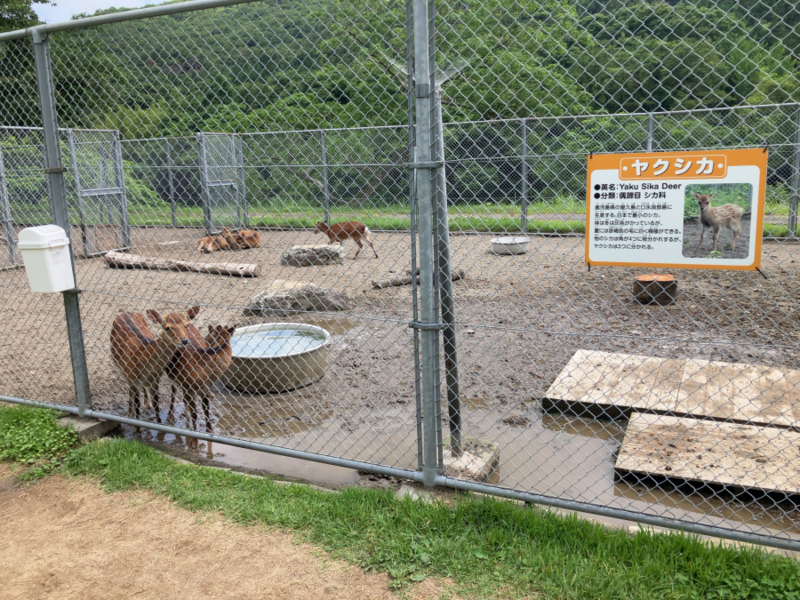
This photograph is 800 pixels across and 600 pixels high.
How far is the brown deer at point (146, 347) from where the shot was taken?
4.08 metres

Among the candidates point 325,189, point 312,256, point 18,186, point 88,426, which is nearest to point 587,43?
point 88,426

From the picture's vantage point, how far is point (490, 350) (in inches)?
233

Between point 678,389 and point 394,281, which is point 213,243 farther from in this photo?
point 678,389

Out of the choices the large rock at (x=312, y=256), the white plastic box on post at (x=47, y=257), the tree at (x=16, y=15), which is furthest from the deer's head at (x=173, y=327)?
the tree at (x=16, y=15)

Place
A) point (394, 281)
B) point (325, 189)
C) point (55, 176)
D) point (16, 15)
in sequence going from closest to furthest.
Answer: point (55, 176) → point (325, 189) → point (394, 281) → point (16, 15)

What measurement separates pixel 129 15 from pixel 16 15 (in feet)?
90.1

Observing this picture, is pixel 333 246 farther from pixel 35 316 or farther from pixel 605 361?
pixel 605 361

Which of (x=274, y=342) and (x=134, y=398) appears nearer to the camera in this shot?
(x=134, y=398)

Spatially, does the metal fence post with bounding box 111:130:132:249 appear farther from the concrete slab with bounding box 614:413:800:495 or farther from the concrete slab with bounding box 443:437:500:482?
the concrete slab with bounding box 614:413:800:495

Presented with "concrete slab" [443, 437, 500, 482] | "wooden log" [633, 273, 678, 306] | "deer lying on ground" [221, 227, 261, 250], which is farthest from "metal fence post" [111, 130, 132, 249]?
"concrete slab" [443, 437, 500, 482]

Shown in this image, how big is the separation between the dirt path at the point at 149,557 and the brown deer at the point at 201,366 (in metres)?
0.97

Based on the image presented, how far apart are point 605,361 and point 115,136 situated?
1023cm

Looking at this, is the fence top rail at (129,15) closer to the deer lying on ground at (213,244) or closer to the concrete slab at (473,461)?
the concrete slab at (473,461)

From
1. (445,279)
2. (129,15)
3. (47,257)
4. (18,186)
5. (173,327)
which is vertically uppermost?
(129,15)
